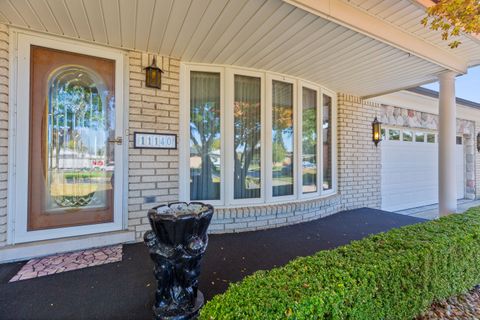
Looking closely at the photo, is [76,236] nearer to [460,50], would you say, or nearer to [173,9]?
[173,9]

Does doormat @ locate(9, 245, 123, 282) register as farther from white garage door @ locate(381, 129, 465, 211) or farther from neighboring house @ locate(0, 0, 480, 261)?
white garage door @ locate(381, 129, 465, 211)

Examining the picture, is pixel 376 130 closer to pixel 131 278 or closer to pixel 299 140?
pixel 299 140

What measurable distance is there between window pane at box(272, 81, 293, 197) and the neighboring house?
0.07 ft

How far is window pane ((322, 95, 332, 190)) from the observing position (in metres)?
4.87

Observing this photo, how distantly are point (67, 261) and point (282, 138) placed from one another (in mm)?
3336

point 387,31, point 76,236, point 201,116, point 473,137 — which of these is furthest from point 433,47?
point 473,137

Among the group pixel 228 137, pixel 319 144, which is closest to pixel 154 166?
pixel 228 137

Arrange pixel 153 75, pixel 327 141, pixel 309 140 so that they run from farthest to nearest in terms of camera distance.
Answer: pixel 327 141 → pixel 309 140 → pixel 153 75

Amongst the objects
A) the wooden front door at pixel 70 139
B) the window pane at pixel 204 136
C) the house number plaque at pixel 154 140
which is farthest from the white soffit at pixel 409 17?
the wooden front door at pixel 70 139

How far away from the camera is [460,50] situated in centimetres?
349

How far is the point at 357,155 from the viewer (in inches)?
208

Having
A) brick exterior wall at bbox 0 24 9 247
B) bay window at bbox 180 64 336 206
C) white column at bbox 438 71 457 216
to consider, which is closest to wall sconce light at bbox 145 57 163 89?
bay window at bbox 180 64 336 206

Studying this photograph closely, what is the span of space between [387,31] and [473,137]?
885cm

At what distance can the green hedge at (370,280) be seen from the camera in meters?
1.20
